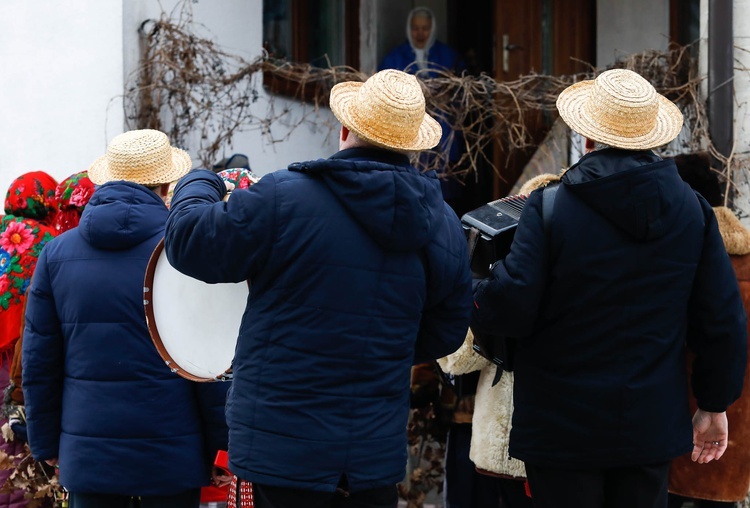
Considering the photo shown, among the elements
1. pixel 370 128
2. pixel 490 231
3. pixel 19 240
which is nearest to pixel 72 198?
pixel 19 240

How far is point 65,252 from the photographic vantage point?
368 cm

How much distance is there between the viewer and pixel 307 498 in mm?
2742

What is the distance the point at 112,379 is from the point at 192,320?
662mm

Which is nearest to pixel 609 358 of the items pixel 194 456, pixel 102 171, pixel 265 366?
pixel 265 366

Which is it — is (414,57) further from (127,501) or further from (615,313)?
(615,313)

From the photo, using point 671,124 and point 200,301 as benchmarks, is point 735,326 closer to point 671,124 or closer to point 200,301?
point 671,124

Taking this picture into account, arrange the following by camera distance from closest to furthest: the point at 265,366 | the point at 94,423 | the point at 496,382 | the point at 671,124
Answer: the point at 265,366 < the point at 671,124 < the point at 94,423 < the point at 496,382

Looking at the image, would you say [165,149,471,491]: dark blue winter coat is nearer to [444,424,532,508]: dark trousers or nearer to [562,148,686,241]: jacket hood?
[562,148,686,241]: jacket hood

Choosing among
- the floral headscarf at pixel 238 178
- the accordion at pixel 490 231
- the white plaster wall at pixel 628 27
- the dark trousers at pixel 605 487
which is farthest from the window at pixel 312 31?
the dark trousers at pixel 605 487

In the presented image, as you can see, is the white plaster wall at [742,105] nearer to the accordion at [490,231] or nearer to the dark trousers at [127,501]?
the accordion at [490,231]

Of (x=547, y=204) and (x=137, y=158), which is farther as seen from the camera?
(x=137, y=158)

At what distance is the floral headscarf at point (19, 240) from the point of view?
454cm

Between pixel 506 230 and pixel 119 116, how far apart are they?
3.14 metres

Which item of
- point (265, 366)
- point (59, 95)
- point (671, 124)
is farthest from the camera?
point (59, 95)
